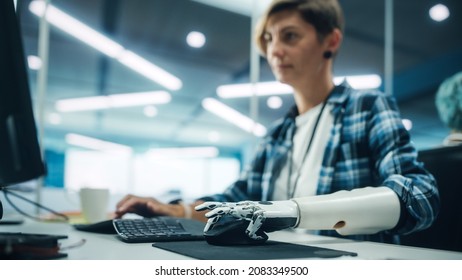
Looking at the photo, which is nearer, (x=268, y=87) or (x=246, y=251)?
(x=246, y=251)

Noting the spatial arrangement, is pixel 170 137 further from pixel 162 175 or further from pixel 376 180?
pixel 376 180

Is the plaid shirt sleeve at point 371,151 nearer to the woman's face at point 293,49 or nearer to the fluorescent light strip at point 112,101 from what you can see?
the woman's face at point 293,49

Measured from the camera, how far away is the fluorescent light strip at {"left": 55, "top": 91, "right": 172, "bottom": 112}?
5.64 metres

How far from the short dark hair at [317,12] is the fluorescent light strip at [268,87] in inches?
43.8

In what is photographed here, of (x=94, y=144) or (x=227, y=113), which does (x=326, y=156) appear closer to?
(x=227, y=113)

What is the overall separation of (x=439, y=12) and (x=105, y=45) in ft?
9.96

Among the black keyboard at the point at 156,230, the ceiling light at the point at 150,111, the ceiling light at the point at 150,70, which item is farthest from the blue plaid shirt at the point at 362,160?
the ceiling light at the point at 150,111

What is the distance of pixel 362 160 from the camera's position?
3.45ft

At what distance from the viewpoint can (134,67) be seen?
481 cm

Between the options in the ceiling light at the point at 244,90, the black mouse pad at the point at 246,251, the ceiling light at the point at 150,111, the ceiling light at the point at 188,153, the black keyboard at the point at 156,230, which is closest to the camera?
the black mouse pad at the point at 246,251

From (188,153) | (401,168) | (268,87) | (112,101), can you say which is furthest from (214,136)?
(401,168)

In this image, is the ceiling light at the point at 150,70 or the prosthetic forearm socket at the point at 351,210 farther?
the ceiling light at the point at 150,70

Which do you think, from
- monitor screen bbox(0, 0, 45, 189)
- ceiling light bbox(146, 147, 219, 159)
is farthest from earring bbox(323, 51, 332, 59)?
ceiling light bbox(146, 147, 219, 159)

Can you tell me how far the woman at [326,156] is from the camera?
27.4 inches
